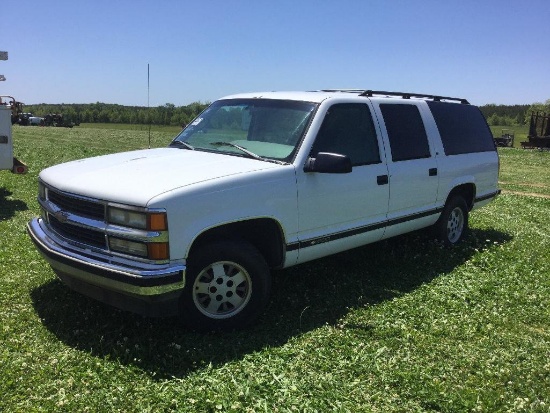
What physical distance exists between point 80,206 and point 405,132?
146 inches

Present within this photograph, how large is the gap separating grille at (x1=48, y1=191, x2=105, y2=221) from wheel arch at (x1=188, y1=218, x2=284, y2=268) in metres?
0.92

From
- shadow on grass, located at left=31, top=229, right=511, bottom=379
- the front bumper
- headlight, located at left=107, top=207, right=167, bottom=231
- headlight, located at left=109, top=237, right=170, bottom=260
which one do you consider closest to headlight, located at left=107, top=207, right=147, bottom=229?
headlight, located at left=107, top=207, right=167, bottom=231

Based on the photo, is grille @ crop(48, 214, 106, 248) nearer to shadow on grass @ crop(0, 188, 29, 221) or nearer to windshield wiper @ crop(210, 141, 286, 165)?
windshield wiper @ crop(210, 141, 286, 165)

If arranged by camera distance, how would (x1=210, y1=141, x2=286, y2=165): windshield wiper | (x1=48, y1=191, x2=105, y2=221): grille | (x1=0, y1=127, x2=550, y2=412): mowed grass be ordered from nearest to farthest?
(x1=0, y1=127, x2=550, y2=412): mowed grass, (x1=48, y1=191, x2=105, y2=221): grille, (x1=210, y1=141, x2=286, y2=165): windshield wiper

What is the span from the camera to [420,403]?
3.50 metres

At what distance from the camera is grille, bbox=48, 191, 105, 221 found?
155 inches

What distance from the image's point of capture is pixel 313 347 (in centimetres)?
419

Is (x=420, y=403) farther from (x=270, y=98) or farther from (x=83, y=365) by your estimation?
(x=270, y=98)

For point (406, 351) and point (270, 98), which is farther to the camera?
point (270, 98)

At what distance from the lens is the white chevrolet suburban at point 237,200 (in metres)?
3.81

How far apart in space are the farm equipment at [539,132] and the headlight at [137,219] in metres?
37.7

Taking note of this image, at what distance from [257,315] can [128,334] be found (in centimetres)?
108

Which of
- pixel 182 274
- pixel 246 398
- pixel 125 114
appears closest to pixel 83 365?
pixel 182 274

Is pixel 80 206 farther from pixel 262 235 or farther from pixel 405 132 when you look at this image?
pixel 405 132
